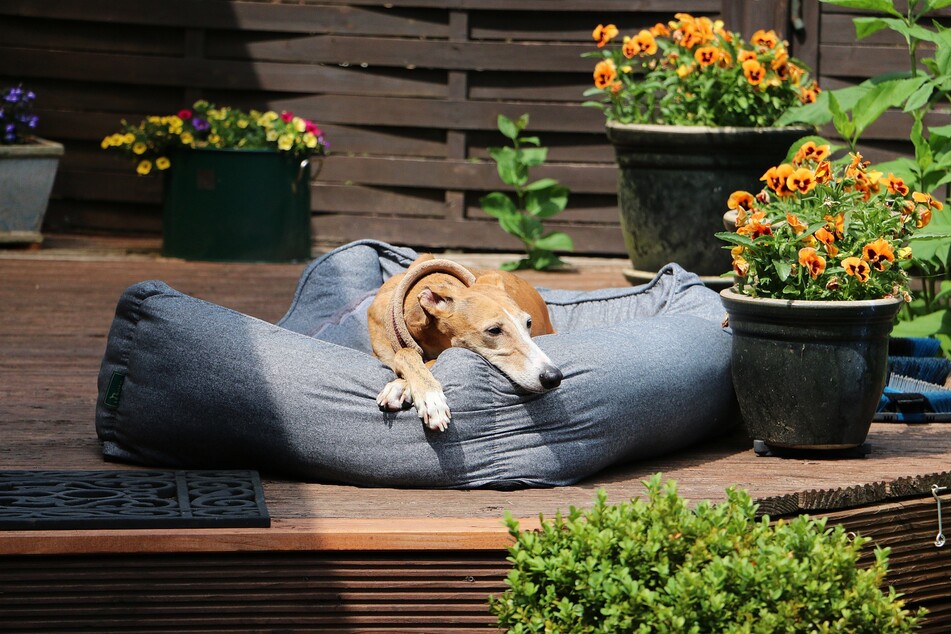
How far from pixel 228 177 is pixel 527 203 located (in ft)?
5.36

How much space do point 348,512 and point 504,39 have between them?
16.0 feet

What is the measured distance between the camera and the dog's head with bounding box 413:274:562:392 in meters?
3.03

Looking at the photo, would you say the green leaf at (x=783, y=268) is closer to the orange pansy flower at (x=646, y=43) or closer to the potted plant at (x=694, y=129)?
the potted plant at (x=694, y=129)

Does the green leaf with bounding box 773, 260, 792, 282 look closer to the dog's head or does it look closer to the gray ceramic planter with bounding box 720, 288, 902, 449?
the gray ceramic planter with bounding box 720, 288, 902, 449

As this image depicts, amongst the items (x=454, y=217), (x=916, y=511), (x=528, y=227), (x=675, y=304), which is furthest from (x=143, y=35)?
(x=916, y=511)

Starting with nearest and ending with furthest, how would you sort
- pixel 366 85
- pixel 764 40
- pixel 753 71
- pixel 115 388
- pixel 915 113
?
1. pixel 115 388
2. pixel 915 113
3. pixel 753 71
4. pixel 764 40
5. pixel 366 85

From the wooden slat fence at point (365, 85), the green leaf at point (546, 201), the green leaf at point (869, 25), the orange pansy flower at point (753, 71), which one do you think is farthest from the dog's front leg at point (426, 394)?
the wooden slat fence at point (365, 85)

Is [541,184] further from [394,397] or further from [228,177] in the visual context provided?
[394,397]

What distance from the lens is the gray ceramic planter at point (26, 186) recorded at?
22.8ft

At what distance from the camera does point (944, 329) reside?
4.41 meters

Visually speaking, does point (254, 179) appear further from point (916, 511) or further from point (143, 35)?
point (916, 511)

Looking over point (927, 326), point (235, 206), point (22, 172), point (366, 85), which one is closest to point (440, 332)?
point (927, 326)

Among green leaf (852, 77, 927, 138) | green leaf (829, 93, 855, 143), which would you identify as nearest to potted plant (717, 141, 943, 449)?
green leaf (829, 93, 855, 143)

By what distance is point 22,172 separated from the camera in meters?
6.98
